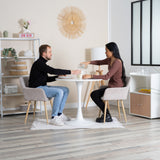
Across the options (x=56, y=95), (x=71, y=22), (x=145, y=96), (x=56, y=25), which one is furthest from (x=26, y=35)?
(x=145, y=96)

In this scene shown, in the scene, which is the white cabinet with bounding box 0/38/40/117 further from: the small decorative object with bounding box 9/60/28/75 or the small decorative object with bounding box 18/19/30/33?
the small decorative object with bounding box 18/19/30/33

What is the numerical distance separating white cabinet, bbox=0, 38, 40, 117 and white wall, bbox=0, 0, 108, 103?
207mm

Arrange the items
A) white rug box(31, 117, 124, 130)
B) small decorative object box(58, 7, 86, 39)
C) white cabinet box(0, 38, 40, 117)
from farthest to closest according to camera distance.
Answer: small decorative object box(58, 7, 86, 39)
white cabinet box(0, 38, 40, 117)
white rug box(31, 117, 124, 130)

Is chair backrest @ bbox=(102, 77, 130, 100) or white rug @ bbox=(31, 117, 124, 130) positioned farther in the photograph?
chair backrest @ bbox=(102, 77, 130, 100)

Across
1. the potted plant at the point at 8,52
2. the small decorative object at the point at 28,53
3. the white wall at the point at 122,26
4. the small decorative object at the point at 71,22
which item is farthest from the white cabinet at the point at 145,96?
the potted plant at the point at 8,52

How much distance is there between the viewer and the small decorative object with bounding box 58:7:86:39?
20.6 ft

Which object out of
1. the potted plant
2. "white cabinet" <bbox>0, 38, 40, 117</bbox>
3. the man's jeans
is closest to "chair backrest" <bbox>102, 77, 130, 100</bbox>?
the man's jeans

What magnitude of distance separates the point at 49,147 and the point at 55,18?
3.31 meters

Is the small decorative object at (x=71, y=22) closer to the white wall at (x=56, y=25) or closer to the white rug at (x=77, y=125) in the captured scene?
the white wall at (x=56, y=25)

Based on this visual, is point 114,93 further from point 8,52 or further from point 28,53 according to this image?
point 8,52

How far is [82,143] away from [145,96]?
1.93 meters

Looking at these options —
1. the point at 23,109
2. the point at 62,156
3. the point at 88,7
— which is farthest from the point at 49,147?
the point at 88,7

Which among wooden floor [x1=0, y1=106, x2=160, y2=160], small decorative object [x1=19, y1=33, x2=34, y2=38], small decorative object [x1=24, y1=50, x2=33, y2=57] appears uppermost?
small decorative object [x1=19, y1=33, x2=34, y2=38]

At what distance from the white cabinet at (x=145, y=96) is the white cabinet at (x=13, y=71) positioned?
1922 millimetres
